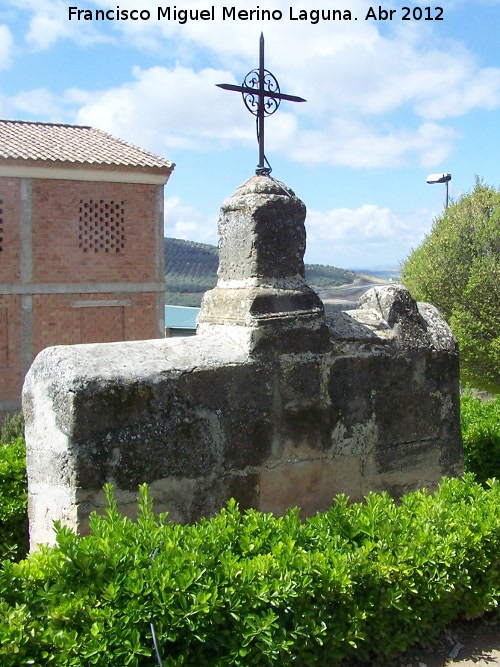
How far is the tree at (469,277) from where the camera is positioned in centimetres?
1448

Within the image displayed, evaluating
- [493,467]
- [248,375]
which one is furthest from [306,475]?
[493,467]

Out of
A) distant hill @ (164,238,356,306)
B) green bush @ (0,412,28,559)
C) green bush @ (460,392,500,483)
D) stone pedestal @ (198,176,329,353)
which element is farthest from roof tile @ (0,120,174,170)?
distant hill @ (164,238,356,306)

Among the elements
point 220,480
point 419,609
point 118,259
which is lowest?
point 419,609

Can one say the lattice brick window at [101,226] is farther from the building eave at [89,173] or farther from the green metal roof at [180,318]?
the green metal roof at [180,318]

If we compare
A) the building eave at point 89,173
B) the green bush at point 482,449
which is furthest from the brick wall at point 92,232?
the green bush at point 482,449

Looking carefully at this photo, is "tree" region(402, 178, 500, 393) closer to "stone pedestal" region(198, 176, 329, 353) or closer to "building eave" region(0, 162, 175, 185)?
"building eave" region(0, 162, 175, 185)

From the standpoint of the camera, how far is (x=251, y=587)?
99.3 inches

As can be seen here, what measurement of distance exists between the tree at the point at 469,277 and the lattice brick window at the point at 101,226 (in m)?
7.37

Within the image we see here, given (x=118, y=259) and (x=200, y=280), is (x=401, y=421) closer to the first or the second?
(x=118, y=259)

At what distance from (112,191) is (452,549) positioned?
49.6ft

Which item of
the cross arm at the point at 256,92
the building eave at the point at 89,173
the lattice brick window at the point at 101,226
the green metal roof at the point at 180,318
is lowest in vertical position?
the green metal roof at the point at 180,318

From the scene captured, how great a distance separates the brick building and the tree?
687 cm

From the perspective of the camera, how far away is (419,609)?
9.74 ft

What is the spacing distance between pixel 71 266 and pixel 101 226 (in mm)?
1308
